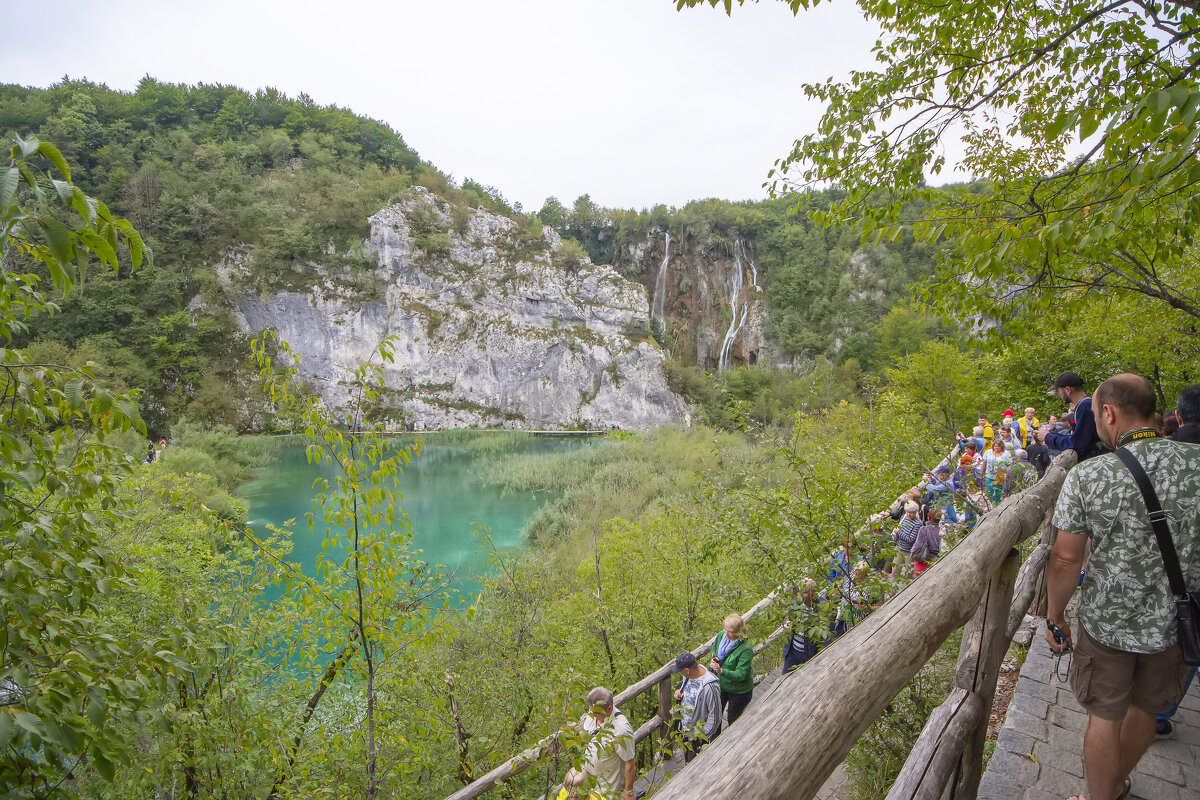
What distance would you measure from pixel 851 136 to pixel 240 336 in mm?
51444

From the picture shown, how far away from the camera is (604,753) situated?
3.44 metres

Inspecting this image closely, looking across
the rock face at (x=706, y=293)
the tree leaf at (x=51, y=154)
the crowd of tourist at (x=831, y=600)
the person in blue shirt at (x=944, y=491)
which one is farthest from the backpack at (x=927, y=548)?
the rock face at (x=706, y=293)

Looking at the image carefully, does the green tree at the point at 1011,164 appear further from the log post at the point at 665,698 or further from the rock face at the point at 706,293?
the rock face at the point at 706,293

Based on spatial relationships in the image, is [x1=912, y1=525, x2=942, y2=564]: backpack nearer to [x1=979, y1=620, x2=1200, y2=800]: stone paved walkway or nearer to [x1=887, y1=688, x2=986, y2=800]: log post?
[x1=979, y1=620, x2=1200, y2=800]: stone paved walkway

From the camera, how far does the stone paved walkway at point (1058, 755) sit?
7.21 feet

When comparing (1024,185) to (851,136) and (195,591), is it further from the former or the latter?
(195,591)

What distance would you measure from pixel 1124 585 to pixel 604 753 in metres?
2.83

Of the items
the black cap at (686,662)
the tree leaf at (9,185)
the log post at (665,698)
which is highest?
the tree leaf at (9,185)

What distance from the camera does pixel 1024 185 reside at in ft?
14.4

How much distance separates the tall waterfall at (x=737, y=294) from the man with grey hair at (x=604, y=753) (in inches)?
2258

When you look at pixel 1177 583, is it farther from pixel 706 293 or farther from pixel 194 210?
pixel 706 293

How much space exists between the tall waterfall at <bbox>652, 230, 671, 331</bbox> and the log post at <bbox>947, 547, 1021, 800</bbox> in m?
60.0

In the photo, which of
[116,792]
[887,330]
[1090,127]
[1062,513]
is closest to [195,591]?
[116,792]

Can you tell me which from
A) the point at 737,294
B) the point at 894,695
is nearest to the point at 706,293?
the point at 737,294
